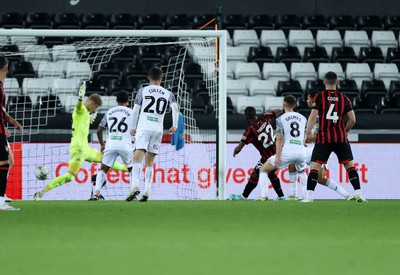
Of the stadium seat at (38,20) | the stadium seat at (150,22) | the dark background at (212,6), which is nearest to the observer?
the stadium seat at (38,20)

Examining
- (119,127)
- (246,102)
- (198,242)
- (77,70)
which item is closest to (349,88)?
(246,102)

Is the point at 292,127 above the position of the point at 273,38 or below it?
below

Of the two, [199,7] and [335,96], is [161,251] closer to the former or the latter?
[335,96]

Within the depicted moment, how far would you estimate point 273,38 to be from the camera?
23.9 meters

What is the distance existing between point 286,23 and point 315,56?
1.80 meters

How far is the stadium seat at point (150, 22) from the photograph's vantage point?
77.8ft

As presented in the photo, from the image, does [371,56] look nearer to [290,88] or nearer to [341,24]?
[341,24]

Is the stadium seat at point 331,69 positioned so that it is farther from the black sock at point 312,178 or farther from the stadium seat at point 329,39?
the black sock at point 312,178

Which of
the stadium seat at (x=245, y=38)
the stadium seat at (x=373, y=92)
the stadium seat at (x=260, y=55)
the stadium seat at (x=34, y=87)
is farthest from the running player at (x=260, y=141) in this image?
the stadium seat at (x=245, y=38)

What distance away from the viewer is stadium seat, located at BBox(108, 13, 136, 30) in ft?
77.3

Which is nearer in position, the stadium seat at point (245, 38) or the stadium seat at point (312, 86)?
the stadium seat at point (312, 86)

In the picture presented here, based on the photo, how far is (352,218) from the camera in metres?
9.59

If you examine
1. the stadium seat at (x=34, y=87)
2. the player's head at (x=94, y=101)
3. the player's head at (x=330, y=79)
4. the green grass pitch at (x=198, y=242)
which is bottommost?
the green grass pitch at (x=198, y=242)

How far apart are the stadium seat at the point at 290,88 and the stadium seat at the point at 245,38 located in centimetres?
248
